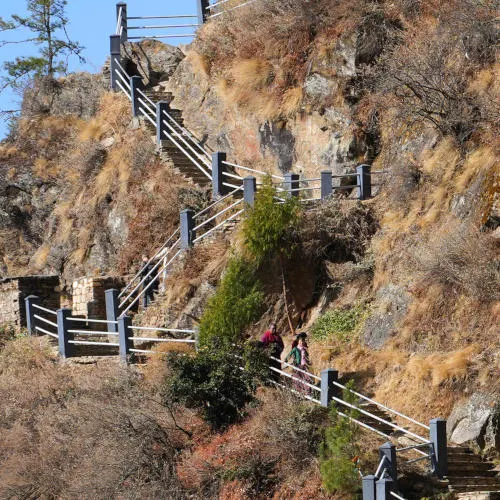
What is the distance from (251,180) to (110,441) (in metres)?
7.39

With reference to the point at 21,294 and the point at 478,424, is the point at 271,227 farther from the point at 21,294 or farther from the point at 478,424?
the point at 21,294

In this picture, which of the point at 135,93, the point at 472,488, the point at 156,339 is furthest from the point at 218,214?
the point at 472,488

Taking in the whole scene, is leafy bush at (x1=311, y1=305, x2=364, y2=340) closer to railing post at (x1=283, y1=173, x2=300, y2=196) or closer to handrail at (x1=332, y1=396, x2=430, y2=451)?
railing post at (x1=283, y1=173, x2=300, y2=196)

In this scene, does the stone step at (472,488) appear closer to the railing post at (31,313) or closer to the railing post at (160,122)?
the railing post at (31,313)

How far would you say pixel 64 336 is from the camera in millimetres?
29203

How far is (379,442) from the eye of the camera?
22.2 m

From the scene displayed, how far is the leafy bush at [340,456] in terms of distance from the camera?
20922 millimetres

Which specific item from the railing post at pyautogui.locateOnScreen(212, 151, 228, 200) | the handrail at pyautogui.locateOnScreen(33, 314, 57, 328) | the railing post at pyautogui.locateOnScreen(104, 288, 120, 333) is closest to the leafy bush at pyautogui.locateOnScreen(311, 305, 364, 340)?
the railing post at pyautogui.locateOnScreen(104, 288, 120, 333)

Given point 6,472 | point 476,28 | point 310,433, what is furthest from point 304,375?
point 476,28

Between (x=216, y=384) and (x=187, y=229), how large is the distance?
21.8ft

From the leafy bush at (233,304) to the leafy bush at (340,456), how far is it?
14.1 ft

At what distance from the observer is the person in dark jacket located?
30531mm

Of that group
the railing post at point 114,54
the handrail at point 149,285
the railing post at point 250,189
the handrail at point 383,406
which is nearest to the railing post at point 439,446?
the handrail at point 383,406

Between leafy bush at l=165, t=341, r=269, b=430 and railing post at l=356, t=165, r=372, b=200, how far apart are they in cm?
649
